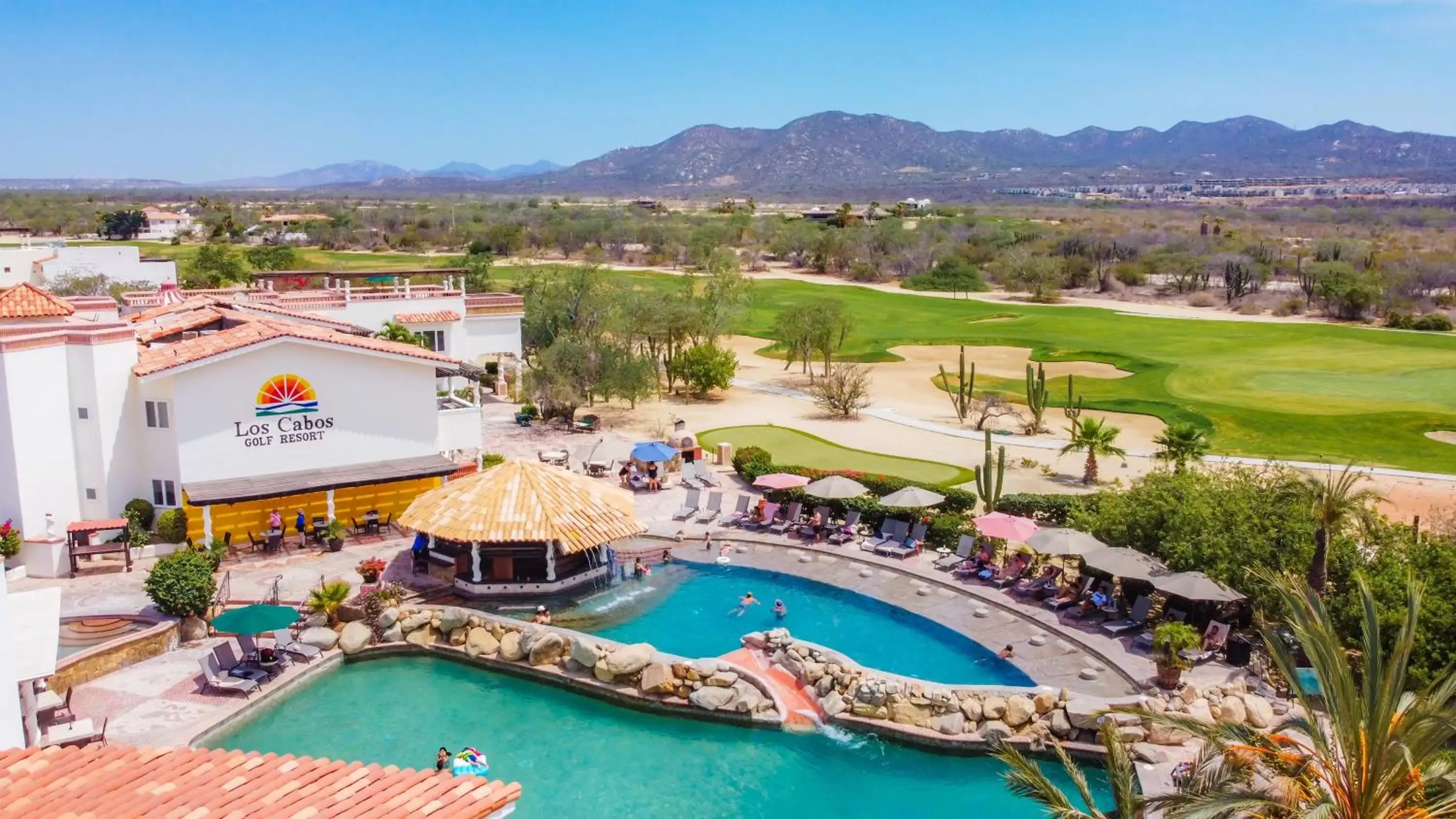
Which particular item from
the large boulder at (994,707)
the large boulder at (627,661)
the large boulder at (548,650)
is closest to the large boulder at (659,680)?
the large boulder at (627,661)

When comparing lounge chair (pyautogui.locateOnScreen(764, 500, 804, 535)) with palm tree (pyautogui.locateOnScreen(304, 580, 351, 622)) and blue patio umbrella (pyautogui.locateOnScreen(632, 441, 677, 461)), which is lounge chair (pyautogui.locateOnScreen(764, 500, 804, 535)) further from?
palm tree (pyautogui.locateOnScreen(304, 580, 351, 622))

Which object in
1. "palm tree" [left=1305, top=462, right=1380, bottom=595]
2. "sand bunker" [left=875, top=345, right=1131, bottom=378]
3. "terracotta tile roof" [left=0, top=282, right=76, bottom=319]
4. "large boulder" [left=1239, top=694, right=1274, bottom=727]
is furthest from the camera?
"sand bunker" [left=875, top=345, right=1131, bottom=378]

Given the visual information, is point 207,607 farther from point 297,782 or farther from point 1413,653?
point 1413,653

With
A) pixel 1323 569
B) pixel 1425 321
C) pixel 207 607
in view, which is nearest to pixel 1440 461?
pixel 1323 569

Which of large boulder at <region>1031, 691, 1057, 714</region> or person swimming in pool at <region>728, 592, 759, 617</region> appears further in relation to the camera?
person swimming in pool at <region>728, 592, 759, 617</region>

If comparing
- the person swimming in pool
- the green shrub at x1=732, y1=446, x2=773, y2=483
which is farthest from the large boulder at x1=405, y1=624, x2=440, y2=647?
the green shrub at x1=732, y1=446, x2=773, y2=483

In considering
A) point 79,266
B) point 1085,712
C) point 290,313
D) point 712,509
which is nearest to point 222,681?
point 712,509

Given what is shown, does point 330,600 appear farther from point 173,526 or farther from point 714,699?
point 714,699
